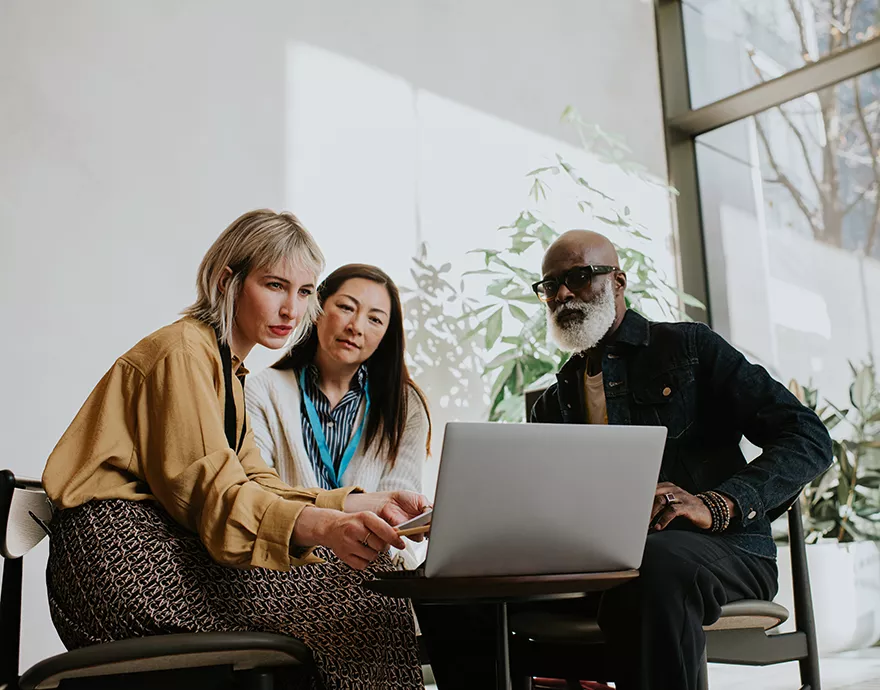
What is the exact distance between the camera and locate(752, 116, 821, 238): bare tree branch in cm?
412

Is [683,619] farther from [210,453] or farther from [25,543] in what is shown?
[25,543]

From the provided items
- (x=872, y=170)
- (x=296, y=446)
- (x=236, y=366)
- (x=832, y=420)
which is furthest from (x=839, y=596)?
(x=236, y=366)

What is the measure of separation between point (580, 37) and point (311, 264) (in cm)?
312

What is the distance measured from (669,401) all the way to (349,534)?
106cm

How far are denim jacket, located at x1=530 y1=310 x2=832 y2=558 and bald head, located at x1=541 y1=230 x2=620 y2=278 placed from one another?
171 mm

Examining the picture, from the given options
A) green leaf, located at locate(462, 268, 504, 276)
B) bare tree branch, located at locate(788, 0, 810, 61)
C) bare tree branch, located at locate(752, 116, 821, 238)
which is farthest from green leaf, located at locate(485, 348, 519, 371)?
bare tree branch, located at locate(788, 0, 810, 61)

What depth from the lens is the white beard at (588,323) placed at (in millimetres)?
2238

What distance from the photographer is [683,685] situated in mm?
1418

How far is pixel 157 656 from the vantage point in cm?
116

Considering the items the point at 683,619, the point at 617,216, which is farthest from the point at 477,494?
the point at 617,216

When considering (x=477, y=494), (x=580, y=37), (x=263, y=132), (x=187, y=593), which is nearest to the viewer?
(x=477, y=494)

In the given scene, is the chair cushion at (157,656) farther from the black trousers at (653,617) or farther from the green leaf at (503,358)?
the green leaf at (503,358)

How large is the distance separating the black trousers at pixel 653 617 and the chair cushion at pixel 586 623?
0.04 m

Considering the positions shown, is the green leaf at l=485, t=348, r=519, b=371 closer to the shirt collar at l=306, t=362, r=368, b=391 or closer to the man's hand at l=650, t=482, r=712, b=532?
the shirt collar at l=306, t=362, r=368, b=391
